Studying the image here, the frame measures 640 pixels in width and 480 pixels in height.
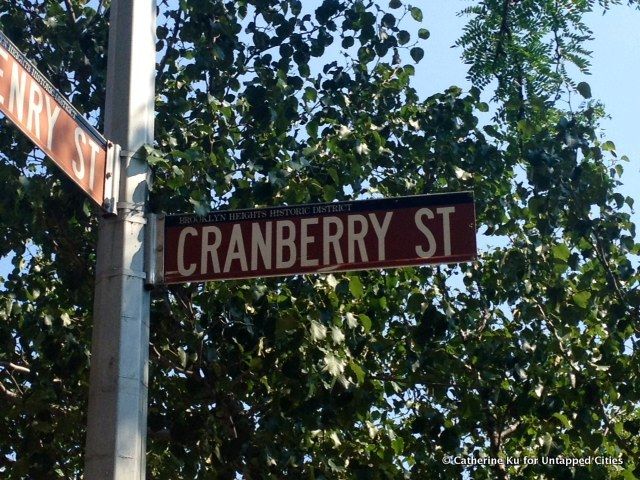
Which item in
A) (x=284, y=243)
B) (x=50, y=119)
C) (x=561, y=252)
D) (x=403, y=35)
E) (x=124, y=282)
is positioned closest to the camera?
(x=50, y=119)

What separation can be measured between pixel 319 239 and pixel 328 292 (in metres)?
3.34

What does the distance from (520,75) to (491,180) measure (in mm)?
3071

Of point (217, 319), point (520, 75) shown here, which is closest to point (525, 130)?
point (520, 75)

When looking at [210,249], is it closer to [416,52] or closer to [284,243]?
[284,243]

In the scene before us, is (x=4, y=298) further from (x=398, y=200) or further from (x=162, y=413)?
(x=398, y=200)

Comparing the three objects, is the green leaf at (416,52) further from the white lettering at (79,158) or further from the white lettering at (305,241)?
the white lettering at (79,158)

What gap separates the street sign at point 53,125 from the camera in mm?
3271

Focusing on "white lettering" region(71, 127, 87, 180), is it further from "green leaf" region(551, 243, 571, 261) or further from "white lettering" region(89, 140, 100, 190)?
"green leaf" region(551, 243, 571, 261)

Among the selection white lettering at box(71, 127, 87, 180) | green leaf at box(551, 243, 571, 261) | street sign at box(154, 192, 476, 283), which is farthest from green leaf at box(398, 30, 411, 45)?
white lettering at box(71, 127, 87, 180)

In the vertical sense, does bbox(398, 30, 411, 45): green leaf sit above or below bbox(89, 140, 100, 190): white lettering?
above

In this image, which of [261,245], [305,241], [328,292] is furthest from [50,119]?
[328,292]

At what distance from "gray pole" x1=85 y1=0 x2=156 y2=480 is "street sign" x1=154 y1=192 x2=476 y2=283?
167mm

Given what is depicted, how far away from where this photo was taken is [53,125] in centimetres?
348

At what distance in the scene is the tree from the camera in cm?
712
